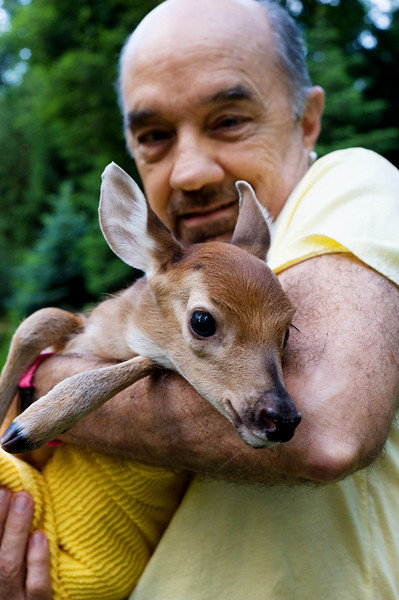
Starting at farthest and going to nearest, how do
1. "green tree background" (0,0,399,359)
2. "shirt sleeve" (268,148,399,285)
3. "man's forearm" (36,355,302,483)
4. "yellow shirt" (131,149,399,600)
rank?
"green tree background" (0,0,399,359), "yellow shirt" (131,149,399,600), "shirt sleeve" (268,148,399,285), "man's forearm" (36,355,302,483)

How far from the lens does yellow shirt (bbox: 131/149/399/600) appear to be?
219 centimetres

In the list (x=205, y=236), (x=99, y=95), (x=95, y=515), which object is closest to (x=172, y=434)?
(x=95, y=515)

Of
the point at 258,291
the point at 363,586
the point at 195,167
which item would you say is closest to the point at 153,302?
the point at 258,291

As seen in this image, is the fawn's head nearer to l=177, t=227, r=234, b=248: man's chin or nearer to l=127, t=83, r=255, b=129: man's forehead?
l=177, t=227, r=234, b=248: man's chin

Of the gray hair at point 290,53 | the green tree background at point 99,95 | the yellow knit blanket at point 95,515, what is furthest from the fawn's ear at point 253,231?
the green tree background at point 99,95

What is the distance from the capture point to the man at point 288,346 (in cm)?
181

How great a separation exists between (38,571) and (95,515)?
1.02 feet

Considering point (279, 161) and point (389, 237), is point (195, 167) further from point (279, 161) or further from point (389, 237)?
point (389, 237)

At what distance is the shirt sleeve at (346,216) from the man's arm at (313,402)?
0.17ft

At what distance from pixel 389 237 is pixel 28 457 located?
1677mm

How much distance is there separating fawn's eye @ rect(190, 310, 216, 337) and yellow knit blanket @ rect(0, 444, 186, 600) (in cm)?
64

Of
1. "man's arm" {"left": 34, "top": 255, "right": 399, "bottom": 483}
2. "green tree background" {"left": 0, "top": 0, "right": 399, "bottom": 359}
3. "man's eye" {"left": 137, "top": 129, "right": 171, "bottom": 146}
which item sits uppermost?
"man's eye" {"left": 137, "top": 129, "right": 171, "bottom": 146}

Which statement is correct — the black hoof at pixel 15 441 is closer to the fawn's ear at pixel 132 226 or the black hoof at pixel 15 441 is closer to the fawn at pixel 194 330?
the fawn at pixel 194 330

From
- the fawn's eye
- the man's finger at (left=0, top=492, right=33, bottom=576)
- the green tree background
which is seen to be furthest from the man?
the green tree background
